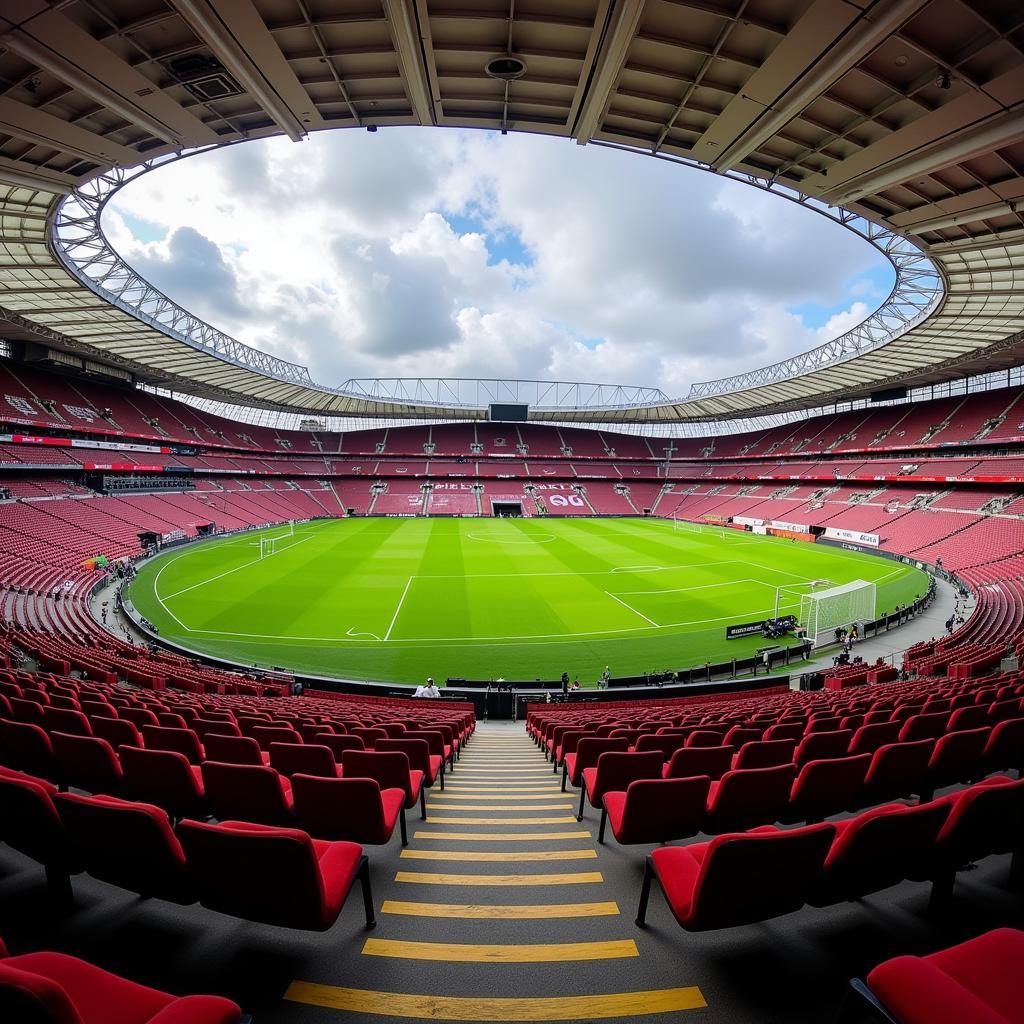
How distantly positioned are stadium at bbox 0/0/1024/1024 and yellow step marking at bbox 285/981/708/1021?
2cm

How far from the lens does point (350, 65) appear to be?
10836 mm

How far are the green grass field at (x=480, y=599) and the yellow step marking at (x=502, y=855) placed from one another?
14804 mm

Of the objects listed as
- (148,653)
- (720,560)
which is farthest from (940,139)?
(720,560)

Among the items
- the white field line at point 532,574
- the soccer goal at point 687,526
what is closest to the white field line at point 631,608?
the white field line at point 532,574

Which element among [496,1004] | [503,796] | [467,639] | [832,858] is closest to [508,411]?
[467,639]

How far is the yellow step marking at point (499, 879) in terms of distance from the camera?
13.3ft

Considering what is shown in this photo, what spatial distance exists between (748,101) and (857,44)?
2.20m

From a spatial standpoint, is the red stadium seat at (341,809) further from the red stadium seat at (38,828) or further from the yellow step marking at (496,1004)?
the red stadium seat at (38,828)

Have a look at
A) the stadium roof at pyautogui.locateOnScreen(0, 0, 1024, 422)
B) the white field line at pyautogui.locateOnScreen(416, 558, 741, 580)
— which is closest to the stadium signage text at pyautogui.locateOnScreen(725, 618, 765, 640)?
the white field line at pyautogui.locateOnScreen(416, 558, 741, 580)

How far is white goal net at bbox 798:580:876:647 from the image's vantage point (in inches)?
958

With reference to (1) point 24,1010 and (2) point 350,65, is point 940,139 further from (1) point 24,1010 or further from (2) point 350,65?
(1) point 24,1010

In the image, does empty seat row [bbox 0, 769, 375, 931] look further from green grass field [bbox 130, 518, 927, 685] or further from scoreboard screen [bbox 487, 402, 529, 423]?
scoreboard screen [bbox 487, 402, 529, 423]

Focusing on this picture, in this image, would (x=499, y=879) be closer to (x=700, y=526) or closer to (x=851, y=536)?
(x=851, y=536)

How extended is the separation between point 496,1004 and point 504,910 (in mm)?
924
